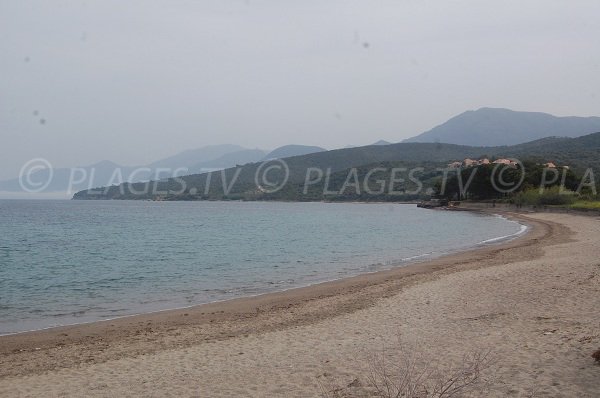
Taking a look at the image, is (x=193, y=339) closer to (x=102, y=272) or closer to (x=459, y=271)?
(x=459, y=271)

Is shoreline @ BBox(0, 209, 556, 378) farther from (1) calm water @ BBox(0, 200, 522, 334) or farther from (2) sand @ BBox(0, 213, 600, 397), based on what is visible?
(1) calm water @ BBox(0, 200, 522, 334)

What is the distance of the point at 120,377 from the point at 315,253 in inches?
891

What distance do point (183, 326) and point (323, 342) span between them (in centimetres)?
376

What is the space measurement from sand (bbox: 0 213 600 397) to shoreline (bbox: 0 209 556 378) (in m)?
0.04

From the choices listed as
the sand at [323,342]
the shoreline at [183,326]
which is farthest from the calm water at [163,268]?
the sand at [323,342]

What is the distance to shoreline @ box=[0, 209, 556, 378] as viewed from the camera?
9930mm

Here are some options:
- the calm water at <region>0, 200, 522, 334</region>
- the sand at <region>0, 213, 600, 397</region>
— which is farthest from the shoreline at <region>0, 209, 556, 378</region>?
the calm water at <region>0, 200, 522, 334</region>

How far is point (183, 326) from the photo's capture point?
1220 centimetres

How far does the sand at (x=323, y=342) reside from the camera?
747 cm

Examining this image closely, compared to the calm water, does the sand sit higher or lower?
higher

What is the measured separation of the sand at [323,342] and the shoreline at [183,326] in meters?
0.04

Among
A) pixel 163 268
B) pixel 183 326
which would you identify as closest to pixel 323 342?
pixel 183 326

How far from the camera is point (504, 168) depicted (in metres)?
94.6

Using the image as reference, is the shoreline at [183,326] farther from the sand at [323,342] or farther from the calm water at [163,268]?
the calm water at [163,268]
